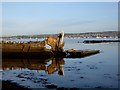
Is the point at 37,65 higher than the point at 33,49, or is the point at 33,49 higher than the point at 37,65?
the point at 33,49

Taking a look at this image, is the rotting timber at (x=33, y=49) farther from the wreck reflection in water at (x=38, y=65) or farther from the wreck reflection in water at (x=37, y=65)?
the wreck reflection in water at (x=37, y=65)

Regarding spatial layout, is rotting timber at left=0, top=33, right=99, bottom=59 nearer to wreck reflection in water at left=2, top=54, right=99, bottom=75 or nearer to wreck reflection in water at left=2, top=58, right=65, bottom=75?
wreck reflection in water at left=2, top=54, right=99, bottom=75

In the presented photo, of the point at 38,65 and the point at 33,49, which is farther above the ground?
the point at 33,49

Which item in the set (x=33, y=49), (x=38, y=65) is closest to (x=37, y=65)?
(x=38, y=65)

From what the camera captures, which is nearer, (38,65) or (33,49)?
(38,65)

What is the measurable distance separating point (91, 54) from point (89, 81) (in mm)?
28118

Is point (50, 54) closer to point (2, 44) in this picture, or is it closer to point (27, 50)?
point (27, 50)

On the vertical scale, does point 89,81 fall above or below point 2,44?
below

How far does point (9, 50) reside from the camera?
43.2m

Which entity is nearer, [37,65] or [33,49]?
[37,65]

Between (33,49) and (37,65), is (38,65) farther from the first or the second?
(33,49)

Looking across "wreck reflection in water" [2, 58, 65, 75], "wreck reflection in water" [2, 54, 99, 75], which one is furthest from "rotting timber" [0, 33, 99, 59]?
"wreck reflection in water" [2, 58, 65, 75]

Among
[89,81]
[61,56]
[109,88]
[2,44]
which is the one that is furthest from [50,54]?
[109,88]

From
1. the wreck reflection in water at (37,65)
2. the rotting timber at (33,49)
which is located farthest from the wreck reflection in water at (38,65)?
the rotting timber at (33,49)
